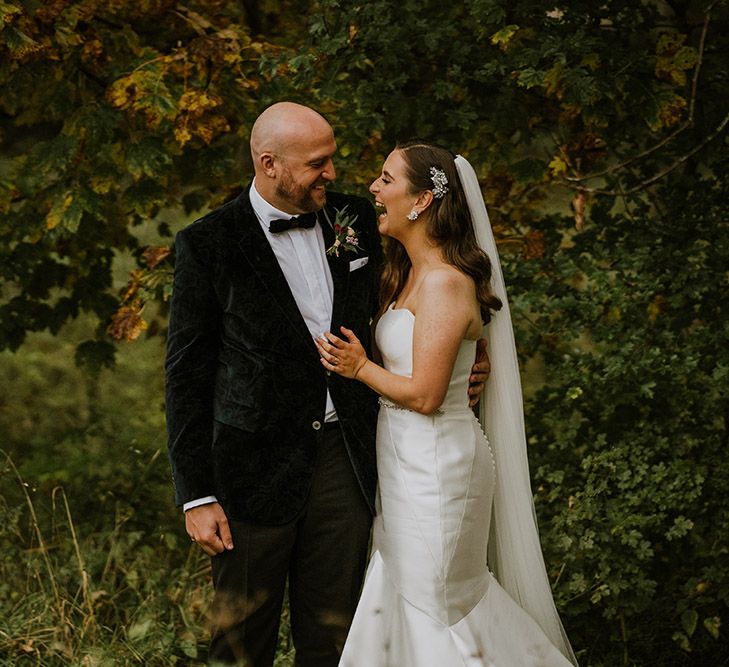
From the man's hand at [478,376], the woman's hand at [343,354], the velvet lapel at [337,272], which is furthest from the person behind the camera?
the man's hand at [478,376]

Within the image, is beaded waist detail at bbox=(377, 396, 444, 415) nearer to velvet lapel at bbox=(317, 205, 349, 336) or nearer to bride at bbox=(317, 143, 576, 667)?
bride at bbox=(317, 143, 576, 667)

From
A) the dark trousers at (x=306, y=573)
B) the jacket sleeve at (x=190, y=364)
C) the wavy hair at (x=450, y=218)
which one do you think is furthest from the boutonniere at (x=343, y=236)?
the dark trousers at (x=306, y=573)

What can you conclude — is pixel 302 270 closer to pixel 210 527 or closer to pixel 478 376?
pixel 478 376

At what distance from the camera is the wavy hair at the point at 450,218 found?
3162 mm

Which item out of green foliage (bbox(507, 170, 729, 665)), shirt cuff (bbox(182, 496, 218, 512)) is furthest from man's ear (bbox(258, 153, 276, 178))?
green foliage (bbox(507, 170, 729, 665))

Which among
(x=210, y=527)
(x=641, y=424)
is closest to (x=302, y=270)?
(x=210, y=527)

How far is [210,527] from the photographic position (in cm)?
303

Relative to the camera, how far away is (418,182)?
124 inches

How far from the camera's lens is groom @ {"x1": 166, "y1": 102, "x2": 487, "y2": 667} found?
3.04 meters

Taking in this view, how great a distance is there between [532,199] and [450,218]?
1978 millimetres

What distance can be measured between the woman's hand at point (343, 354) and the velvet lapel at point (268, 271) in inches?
3.0

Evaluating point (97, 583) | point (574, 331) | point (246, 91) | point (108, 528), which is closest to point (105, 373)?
point (108, 528)

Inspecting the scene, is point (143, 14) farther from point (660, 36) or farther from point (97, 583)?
point (97, 583)

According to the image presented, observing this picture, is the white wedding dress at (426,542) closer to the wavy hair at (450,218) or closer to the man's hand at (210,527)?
the wavy hair at (450,218)
